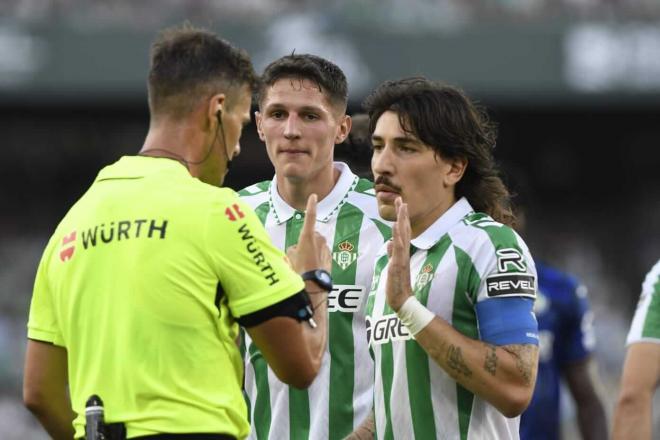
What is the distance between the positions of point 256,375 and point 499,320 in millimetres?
1461

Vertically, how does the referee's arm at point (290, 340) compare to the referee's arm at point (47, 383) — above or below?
above

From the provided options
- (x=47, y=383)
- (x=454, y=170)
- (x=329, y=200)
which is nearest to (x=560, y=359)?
(x=329, y=200)

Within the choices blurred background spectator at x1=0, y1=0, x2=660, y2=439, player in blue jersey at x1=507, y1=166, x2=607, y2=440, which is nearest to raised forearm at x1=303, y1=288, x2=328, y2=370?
player in blue jersey at x1=507, y1=166, x2=607, y2=440

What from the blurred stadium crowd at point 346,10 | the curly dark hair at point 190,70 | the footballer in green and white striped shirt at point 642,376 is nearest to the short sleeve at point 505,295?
the footballer in green and white striped shirt at point 642,376

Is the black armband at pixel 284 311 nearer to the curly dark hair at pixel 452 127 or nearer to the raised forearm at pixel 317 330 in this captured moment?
the raised forearm at pixel 317 330

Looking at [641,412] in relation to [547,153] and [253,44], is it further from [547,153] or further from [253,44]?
[547,153]

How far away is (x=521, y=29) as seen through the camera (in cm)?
1888

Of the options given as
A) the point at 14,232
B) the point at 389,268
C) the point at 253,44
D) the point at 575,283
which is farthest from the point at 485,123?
the point at 14,232

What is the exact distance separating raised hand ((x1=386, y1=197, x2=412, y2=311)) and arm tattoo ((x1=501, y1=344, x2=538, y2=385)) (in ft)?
1.16

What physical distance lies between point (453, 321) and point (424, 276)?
192mm

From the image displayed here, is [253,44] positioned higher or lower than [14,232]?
higher

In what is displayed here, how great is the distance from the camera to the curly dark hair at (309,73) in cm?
568

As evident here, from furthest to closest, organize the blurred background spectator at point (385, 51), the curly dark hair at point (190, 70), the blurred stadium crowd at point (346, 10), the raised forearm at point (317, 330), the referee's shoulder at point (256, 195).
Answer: the blurred stadium crowd at point (346, 10) → the blurred background spectator at point (385, 51) → the referee's shoulder at point (256, 195) → the curly dark hair at point (190, 70) → the raised forearm at point (317, 330)

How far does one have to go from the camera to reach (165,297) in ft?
12.9
